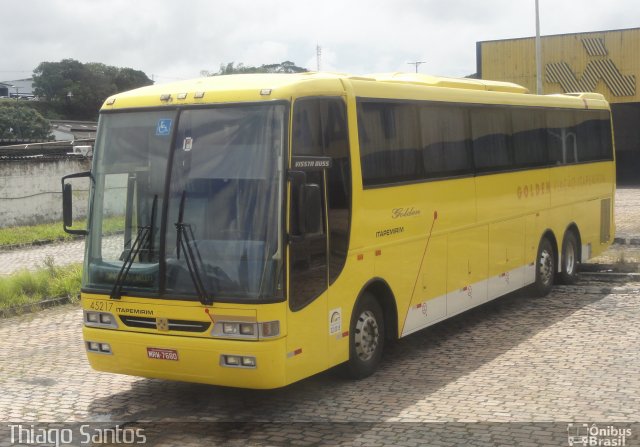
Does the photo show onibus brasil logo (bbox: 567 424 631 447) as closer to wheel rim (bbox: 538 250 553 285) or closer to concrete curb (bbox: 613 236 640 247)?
wheel rim (bbox: 538 250 553 285)

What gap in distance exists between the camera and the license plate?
29.1 ft

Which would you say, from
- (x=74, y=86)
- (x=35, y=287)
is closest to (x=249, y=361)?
(x=35, y=287)

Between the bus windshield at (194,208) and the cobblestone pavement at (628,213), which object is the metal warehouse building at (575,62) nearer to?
the cobblestone pavement at (628,213)

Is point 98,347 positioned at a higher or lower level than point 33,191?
lower

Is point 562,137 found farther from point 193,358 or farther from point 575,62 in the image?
point 575,62

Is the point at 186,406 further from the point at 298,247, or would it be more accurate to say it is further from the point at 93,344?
the point at 298,247

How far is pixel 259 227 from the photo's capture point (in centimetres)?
866

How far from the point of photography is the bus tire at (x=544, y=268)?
15681 millimetres

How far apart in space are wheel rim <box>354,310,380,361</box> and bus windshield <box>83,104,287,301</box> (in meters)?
1.87

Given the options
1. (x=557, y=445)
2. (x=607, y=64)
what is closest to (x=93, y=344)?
(x=557, y=445)

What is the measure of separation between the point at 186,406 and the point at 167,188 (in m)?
2.22

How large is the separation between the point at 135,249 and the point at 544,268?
8.80 metres

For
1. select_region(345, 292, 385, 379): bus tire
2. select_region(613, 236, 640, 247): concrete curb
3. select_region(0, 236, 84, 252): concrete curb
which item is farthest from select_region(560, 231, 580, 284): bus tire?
select_region(0, 236, 84, 252): concrete curb

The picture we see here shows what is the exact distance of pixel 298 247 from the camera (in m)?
8.90
